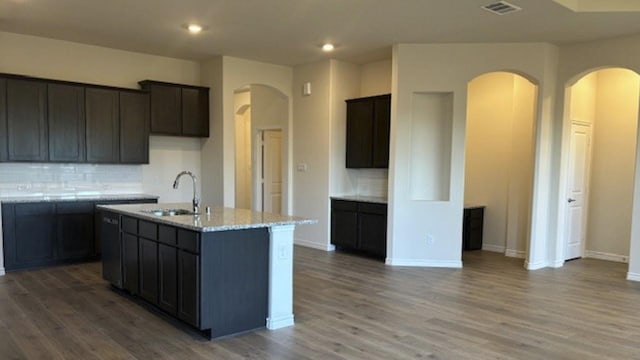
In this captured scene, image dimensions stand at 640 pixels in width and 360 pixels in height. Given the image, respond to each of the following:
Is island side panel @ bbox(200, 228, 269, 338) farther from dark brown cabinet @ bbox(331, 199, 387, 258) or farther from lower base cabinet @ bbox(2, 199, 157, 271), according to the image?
dark brown cabinet @ bbox(331, 199, 387, 258)

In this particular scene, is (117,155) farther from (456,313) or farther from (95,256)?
(456,313)

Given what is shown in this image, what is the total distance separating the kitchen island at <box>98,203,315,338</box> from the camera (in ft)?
11.6

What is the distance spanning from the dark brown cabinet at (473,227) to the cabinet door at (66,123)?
215 inches

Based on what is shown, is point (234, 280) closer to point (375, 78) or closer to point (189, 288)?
point (189, 288)

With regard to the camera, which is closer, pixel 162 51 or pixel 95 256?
pixel 95 256

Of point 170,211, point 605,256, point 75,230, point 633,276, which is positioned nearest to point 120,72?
point 75,230

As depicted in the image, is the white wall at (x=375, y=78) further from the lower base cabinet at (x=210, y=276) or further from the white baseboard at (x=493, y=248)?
the lower base cabinet at (x=210, y=276)

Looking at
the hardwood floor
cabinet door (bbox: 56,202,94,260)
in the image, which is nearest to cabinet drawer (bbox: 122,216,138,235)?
the hardwood floor

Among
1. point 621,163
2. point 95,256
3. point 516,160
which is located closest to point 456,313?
point 516,160

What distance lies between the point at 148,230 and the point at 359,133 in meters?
3.79

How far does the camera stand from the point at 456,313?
14.1 feet

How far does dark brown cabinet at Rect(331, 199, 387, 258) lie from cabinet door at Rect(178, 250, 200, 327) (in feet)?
11.0

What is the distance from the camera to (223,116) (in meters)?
7.03

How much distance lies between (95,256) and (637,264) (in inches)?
263
